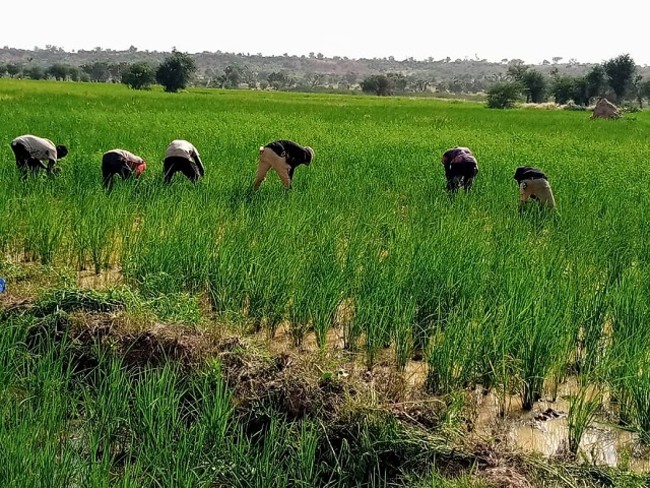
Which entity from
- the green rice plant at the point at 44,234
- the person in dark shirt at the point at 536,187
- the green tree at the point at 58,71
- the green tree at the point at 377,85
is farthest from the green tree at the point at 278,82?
the green rice plant at the point at 44,234

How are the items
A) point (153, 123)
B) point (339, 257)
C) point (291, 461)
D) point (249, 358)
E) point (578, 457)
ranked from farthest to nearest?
point (153, 123)
point (339, 257)
point (249, 358)
point (578, 457)
point (291, 461)

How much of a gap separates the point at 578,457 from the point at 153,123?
13.1 metres

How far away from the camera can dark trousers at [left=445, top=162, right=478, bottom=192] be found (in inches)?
283

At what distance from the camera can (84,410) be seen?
282cm

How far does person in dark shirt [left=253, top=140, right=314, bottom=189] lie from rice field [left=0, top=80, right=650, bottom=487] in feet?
1.08

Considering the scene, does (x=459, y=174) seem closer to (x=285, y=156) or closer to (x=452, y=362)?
(x=285, y=156)

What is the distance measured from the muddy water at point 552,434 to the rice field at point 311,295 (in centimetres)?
7

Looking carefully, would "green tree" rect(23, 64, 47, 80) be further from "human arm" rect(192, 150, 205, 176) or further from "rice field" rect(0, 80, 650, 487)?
"human arm" rect(192, 150, 205, 176)

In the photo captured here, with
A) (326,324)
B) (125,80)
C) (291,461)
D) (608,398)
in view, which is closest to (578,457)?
(608,398)

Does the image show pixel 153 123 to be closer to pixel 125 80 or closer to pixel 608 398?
pixel 608 398

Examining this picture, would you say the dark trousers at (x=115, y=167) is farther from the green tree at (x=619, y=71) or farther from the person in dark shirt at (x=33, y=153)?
the green tree at (x=619, y=71)

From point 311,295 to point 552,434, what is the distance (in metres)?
Result: 1.55

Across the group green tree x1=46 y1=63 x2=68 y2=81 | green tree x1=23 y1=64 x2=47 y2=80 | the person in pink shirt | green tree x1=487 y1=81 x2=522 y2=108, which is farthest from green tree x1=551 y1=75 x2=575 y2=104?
green tree x1=23 y1=64 x2=47 y2=80

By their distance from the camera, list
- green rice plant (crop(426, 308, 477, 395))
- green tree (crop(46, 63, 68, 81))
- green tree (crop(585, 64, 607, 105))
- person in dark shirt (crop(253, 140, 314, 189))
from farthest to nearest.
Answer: green tree (crop(46, 63, 68, 81))
green tree (crop(585, 64, 607, 105))
person in dark shirt (crop(253, 140, 314, 189))
green rice plant (crop(426, 308, 477, 395))
